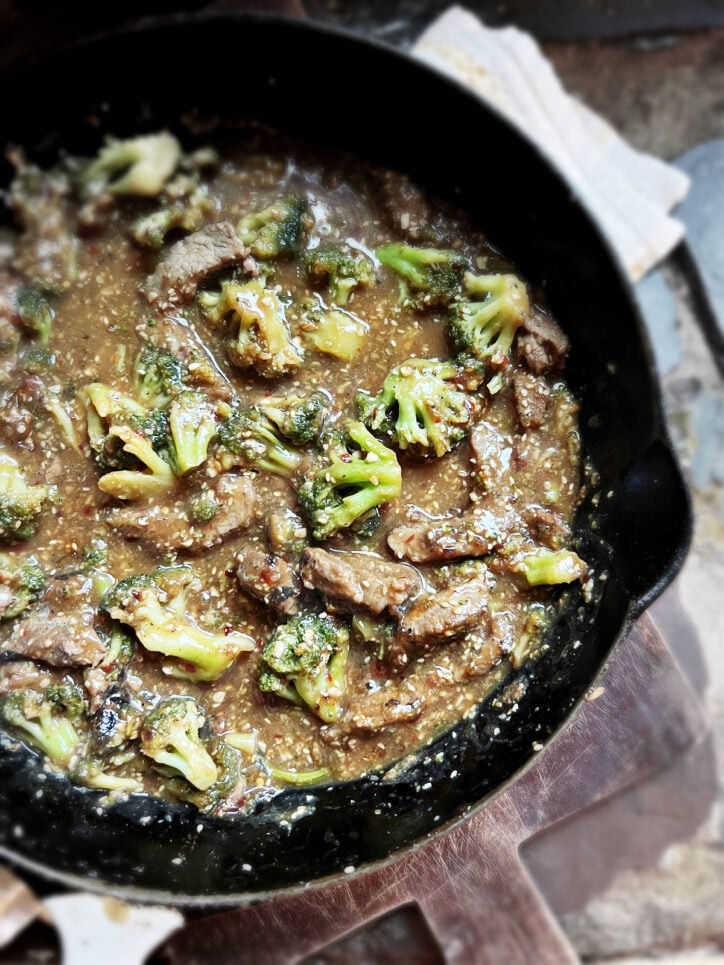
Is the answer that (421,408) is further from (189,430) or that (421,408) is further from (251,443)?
(189,430)

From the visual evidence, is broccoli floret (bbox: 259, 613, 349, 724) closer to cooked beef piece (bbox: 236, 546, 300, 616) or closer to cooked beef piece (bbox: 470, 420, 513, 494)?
cooked beef piece (bbox: 236, 546, 300, 616)

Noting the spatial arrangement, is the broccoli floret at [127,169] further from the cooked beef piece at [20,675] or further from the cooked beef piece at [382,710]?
the cooked beef piece at [382,710]

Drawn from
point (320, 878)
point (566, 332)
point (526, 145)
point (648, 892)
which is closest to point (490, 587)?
point (566, 332)

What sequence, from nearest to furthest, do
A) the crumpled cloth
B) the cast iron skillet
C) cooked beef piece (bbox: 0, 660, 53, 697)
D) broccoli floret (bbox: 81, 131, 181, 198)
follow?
the cast iron skillet
broccoli floret (bbox: 81, 131, 181, 198)
cooked beef piece (bbox: 0, 660, 53, 697)
the crumpled cloth

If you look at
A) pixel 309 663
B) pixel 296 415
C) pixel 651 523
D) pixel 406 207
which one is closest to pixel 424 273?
pixel 406 207

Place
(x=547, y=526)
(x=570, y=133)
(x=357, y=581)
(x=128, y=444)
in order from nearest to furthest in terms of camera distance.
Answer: (x=128, y=444) → (x=357, y=581) → (x=547, y=526) → (x=570, y=133)

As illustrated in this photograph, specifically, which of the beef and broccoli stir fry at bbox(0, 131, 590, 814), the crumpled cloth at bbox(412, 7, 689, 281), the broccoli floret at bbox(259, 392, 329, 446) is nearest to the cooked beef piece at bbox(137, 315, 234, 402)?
the beef and broccoli stir fry at bbox(0, 131, 590, 814)
